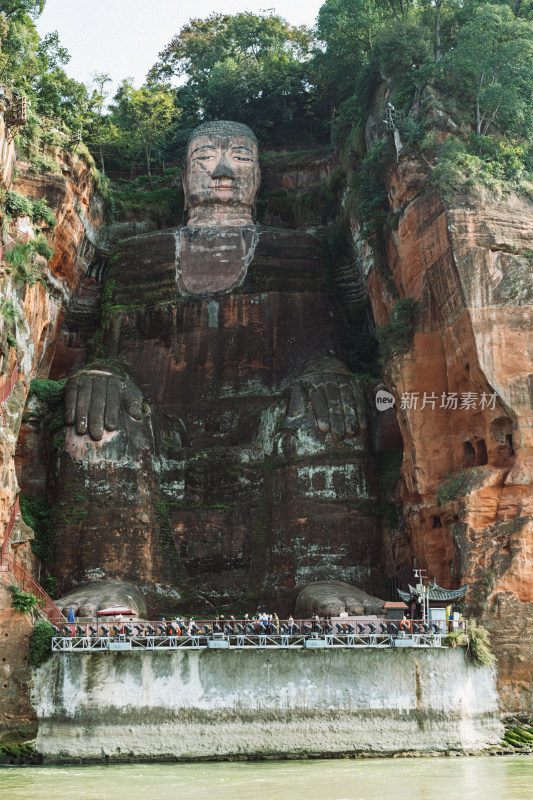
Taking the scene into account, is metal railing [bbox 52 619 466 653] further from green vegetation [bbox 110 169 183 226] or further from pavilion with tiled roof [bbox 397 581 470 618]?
green vegetation [bbox 110 169 183 226]

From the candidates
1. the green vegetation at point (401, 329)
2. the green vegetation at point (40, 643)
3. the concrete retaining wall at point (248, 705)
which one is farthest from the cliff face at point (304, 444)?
the green vegetation at point (40, 643)

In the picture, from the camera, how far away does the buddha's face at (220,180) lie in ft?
121

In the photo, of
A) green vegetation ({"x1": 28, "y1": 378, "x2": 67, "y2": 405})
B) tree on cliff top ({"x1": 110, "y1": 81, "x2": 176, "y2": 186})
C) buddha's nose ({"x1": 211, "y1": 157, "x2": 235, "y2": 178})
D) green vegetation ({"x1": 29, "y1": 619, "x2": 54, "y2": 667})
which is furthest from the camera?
tree on cliff top ({"x1": 110, "y1": 81, "x2": 176, "y2": 186})

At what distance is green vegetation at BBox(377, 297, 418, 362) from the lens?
27672 millimetres

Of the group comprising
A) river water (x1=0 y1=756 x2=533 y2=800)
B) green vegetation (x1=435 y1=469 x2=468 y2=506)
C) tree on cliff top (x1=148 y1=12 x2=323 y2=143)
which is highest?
tree on cliff top (x1=148 y1=12 x2=323 y2=143)

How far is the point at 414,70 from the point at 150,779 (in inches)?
833

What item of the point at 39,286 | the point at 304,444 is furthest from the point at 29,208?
the point at 304,444

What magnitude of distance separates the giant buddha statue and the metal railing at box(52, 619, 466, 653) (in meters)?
1.78

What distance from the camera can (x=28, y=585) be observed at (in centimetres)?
2358

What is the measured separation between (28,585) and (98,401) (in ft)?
21.6

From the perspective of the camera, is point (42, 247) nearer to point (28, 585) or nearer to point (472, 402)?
point (28, 585)

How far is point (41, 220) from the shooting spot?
31.1 meters

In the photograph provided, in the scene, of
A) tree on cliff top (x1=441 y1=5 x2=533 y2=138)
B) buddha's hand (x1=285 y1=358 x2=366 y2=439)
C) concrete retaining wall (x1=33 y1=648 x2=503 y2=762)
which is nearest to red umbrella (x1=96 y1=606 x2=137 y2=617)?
concrete retaining wall (x1=33 y1=648 x2=503 y2=762)

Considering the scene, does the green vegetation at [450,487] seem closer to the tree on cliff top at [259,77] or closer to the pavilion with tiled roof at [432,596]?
the pavilion with tiled roof at [432,596]
